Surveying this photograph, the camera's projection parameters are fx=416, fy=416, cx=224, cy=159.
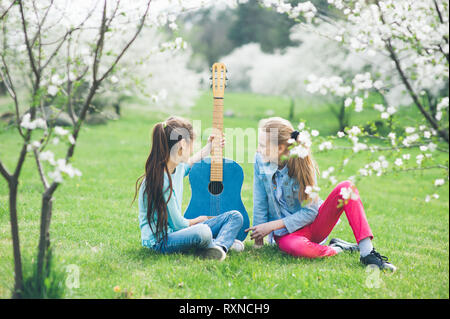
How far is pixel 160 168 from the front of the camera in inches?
136

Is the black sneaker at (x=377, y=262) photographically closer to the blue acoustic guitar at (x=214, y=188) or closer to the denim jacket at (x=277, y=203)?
the denim jacket at (x=277, y=203)

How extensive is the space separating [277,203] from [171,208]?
999mm

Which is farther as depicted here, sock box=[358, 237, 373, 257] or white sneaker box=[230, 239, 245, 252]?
white sneaker box=[230, 239, 245, 252]

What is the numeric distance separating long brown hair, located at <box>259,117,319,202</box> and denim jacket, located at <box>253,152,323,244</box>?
7 cm

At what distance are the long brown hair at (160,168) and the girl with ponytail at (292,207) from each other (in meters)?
0.74

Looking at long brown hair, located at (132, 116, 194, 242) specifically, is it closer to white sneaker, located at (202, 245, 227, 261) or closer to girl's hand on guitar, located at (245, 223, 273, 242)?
white sneaker, located at (202, 245, 227, 261)

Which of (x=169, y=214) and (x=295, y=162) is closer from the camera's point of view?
(x=169, y=214)

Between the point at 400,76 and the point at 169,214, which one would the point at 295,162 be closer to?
the point at 169,214

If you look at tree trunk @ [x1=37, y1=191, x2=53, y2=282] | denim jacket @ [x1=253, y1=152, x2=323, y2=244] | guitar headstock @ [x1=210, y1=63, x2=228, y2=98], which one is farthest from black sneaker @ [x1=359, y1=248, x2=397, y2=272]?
tree trunk @ [x1=37, y1=191, x2=53, y2=282]

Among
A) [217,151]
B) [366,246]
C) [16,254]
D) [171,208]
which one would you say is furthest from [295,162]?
[16,254]

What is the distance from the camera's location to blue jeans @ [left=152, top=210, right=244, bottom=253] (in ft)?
11.4

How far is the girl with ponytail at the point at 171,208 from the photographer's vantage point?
11.3 ft

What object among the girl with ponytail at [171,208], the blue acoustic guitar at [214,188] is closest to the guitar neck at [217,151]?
the blue acoustic guitar at [214,188]
